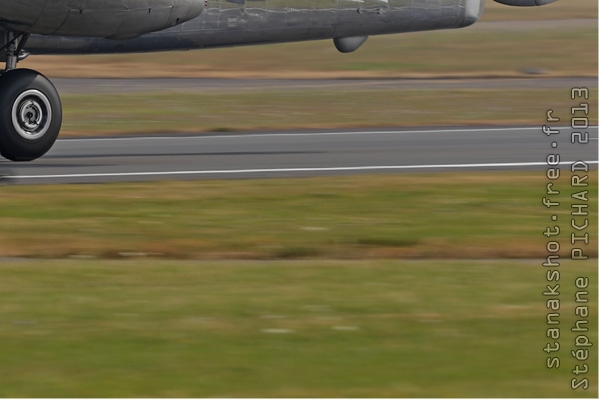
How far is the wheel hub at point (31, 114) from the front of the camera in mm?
16328

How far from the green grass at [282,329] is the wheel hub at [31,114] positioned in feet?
17.3

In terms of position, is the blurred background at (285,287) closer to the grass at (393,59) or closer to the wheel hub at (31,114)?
the wheel hub at (31,114)

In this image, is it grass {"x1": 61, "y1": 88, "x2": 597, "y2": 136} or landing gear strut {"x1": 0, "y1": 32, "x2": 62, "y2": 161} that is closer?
landing gear strut {"x1": 0, "y1": 32, "x2": 62, "y2": 161}

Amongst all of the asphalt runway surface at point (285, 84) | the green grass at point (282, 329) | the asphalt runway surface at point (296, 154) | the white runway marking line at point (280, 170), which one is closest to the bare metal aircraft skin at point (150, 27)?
the white runway marking line at point (280, 170)

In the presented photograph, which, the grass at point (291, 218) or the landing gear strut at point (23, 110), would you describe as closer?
the grass at point (291, 218)

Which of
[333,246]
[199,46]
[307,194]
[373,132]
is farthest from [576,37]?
[333,246]

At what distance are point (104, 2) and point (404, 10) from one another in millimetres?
4706

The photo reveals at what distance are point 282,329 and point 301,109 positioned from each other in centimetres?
1673

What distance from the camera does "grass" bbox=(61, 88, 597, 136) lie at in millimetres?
22844

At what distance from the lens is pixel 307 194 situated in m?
14.8

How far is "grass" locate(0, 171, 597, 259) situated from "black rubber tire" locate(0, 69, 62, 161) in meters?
1.27

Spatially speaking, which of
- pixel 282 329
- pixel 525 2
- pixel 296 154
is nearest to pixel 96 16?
pixel 296 154

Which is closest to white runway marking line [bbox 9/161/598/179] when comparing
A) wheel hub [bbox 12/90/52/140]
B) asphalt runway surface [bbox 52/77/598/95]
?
wheel hub [bbox 12/90/52/140]

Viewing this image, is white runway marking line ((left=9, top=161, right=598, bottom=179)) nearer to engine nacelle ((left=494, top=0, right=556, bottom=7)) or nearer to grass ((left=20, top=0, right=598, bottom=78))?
engine nacelle ((left=494, top=0, right=556, bottom=7))
